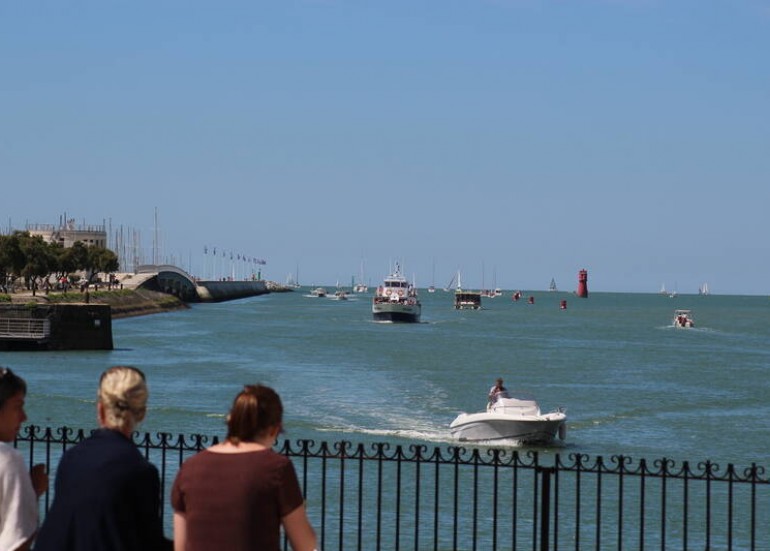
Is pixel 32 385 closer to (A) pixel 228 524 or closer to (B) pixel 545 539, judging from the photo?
(B) pixel 545 539

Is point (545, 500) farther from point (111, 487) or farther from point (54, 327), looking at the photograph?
point (54, 327)

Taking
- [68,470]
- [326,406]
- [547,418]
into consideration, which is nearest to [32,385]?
[326,406]

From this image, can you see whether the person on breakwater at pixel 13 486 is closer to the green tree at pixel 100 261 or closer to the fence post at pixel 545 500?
the fence post at pixel 545 500

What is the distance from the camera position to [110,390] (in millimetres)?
6754

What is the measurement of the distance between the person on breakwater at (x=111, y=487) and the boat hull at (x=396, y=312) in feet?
455

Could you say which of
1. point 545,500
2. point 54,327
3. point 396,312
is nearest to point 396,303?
point 396,312

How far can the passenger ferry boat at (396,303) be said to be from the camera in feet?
480

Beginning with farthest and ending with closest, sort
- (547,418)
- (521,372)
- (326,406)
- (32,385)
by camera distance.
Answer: (521,372) < (32,385) < (326,406) < (547,418)

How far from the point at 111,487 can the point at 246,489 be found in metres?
0.65

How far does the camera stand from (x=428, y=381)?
65.0 meters

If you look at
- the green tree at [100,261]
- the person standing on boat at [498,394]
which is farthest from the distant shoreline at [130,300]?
the person standing on boat at [498,394]

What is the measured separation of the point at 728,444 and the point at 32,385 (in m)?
27.7

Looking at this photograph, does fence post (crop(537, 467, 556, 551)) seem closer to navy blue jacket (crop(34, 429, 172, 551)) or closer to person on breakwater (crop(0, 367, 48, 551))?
navy blue jacket (crop(34, 429, 172, 551))

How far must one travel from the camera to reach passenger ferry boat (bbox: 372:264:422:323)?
146m
